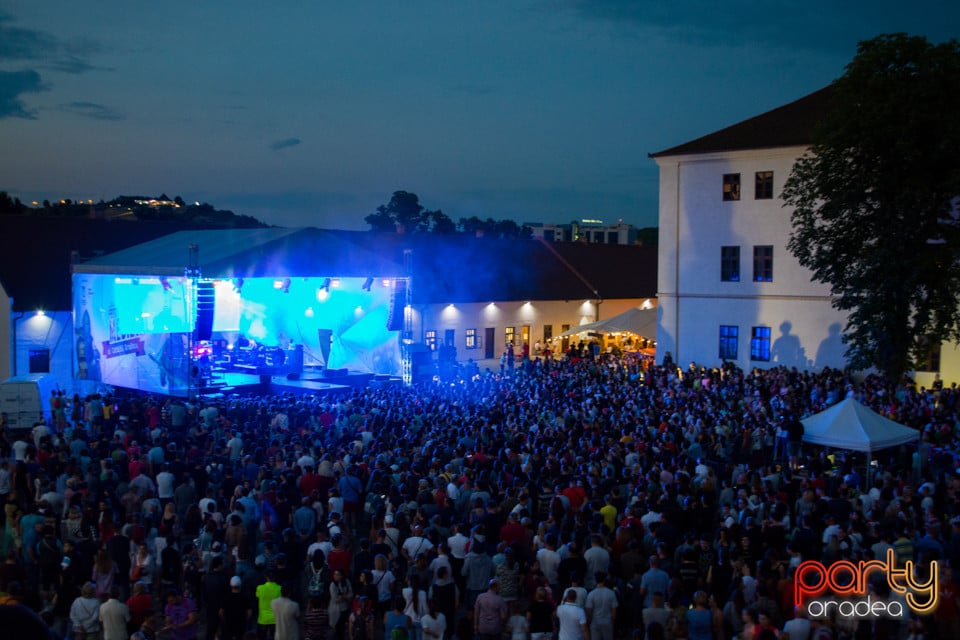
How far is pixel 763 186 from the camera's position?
2788cm

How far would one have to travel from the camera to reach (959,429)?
50.5 ft

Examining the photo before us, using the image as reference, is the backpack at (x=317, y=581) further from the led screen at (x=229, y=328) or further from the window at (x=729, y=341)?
the window at (x=729, y=341)

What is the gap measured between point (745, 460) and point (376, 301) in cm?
1558

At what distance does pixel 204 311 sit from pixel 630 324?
48.1 ft

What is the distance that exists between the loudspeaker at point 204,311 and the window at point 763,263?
1735 cm

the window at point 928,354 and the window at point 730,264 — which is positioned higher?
the window at point 730,264

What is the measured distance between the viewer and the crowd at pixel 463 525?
7504 millimetres

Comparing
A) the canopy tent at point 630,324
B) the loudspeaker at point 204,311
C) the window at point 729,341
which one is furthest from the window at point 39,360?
the window at point 729,341

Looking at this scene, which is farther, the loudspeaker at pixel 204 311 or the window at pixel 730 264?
the window at pixel 730 264

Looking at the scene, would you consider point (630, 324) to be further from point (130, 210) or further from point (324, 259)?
point (130, 210)

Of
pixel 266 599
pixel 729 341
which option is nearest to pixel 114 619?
pixel 266 599

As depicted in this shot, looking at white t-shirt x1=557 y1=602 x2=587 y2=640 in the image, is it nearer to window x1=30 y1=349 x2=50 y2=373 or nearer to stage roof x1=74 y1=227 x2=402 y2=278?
stage roof x1=74 y1=227 x2=402 y2=278

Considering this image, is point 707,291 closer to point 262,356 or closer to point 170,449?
point 262,356

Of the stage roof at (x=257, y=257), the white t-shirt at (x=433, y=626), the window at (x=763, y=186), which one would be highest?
the window at (x=763, y=186)
